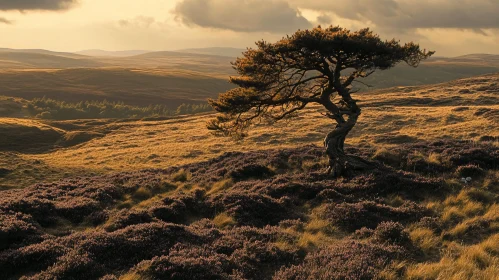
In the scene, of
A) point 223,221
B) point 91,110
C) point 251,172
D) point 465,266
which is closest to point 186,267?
point 223,221

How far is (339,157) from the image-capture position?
19.4 meters

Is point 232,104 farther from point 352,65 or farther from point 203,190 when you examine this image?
point 352,65

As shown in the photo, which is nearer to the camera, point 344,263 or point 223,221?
point 344,263

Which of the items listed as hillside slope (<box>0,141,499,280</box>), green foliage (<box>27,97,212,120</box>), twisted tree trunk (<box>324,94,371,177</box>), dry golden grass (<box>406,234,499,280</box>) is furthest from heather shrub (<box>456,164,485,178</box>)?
green foliage (<box>27,97,212,120</box>)

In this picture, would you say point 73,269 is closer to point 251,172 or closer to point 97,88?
point 251,172

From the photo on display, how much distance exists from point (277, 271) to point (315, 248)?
2.09 metres

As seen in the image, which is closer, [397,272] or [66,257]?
[397,272]

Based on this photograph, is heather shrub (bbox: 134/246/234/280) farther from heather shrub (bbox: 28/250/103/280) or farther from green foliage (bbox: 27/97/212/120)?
green foliage (bbox: 27/97/212/120)

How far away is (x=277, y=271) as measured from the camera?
8711mm

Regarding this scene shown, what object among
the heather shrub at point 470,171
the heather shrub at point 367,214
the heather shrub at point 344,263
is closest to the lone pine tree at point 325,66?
the heather shrub at point 470,171

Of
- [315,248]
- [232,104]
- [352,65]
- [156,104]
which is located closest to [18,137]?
[232,104]

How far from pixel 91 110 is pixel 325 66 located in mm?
125196

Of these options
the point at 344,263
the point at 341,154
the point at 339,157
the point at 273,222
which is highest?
the point at 341,154

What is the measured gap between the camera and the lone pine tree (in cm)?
1856
